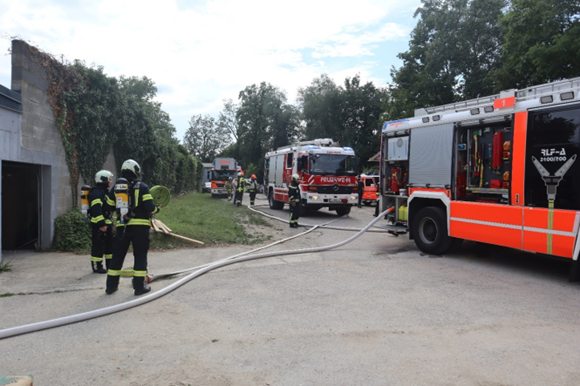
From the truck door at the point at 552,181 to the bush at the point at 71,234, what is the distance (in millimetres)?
8735

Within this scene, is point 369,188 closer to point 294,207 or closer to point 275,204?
point 275,204

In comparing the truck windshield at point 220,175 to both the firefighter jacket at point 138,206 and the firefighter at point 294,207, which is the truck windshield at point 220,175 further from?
the firefighter jacket at point 138,206

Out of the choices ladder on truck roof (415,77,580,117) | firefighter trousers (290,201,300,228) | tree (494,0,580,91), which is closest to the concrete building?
firefighter trousers (290,201,300,228)

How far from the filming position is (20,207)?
31.0ft

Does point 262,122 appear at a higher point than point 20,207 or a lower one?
higher

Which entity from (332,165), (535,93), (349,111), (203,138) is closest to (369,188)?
(332,165)

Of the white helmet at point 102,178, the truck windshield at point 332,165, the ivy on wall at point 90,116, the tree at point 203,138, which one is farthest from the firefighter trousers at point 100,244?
the tree at point 203,138

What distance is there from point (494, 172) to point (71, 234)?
883 centimetres

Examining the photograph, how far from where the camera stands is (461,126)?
7973 millimetres

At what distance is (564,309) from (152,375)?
15.9ft

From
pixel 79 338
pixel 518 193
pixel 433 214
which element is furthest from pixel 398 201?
pixel 79 338

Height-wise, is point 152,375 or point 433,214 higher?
point 433,214

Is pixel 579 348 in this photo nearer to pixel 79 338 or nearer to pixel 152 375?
pixel 152 375

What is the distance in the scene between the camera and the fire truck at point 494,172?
20.4 feet
